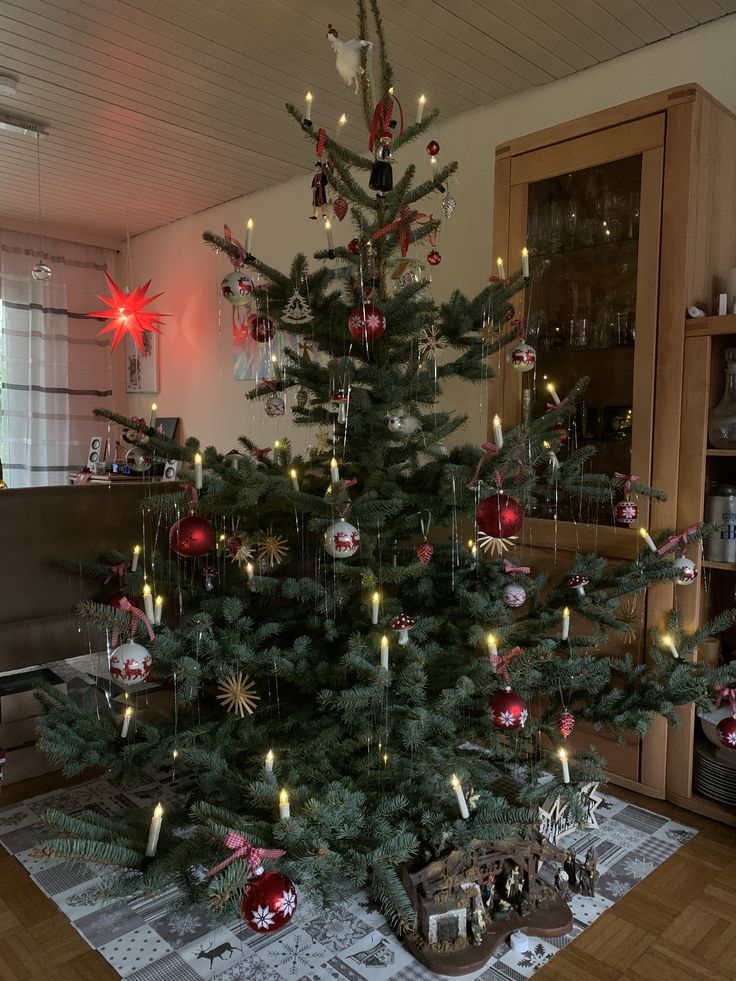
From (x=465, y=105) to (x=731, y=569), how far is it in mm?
1820

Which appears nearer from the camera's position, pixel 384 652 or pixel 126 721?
pixel 384 652

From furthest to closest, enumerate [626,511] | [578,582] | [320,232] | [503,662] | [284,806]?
[320,232] < [626,511] < [578,582] < [503,662] < [284,806]

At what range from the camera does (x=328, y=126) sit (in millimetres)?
2758

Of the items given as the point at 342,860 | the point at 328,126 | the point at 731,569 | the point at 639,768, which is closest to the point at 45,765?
the point at 342,860

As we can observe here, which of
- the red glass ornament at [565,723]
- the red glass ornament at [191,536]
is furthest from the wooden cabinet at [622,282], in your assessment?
the red glass ornament at [191,536]

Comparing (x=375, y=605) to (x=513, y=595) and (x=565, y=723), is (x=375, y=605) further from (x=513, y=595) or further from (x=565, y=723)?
(x=565, y=723)

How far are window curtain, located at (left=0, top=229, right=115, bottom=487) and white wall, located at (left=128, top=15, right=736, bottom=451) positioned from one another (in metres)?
0.35

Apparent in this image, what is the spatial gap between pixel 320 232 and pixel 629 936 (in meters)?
2.83

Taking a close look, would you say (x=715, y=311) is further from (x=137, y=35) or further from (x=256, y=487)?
(x=137, y=35)

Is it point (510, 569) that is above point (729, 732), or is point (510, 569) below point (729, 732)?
above

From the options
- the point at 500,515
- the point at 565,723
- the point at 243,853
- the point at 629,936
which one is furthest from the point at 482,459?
the point at 629,936

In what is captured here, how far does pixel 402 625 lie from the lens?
1.42 m

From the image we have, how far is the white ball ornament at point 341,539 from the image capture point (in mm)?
1357

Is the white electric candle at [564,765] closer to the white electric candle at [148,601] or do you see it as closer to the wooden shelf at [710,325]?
the white electric candle at [148,601]
